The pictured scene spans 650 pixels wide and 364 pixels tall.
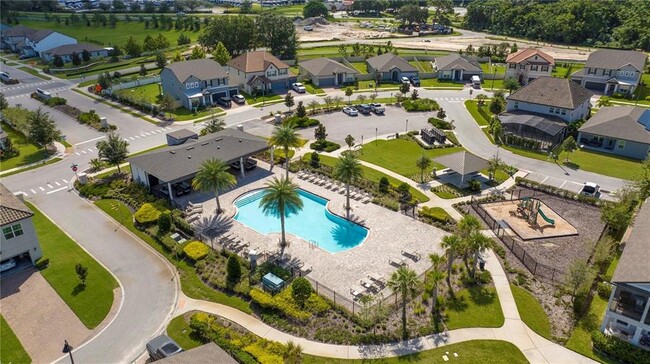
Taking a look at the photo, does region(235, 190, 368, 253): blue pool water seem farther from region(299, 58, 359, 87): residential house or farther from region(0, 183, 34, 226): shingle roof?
region(299, 58, 359, 87): residential house

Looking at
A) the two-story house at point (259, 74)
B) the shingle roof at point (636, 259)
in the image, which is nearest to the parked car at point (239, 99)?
the two-story house at point (259, 74)

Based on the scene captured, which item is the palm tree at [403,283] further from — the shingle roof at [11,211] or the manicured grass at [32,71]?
the manicured grass at [32,71]

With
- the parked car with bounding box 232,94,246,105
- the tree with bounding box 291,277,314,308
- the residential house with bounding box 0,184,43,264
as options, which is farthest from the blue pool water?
the parked car with bounding box 232,94,246,105

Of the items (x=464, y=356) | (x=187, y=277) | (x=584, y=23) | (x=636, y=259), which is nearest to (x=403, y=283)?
(x=464, y=356)

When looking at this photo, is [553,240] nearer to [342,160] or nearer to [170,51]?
[342,160]

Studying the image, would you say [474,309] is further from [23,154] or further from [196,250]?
[23,154]

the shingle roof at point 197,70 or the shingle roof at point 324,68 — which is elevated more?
the shingle roof at point 197,70

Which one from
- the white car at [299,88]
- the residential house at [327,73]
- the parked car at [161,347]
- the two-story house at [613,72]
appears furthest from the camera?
the residential house at [327,73]
